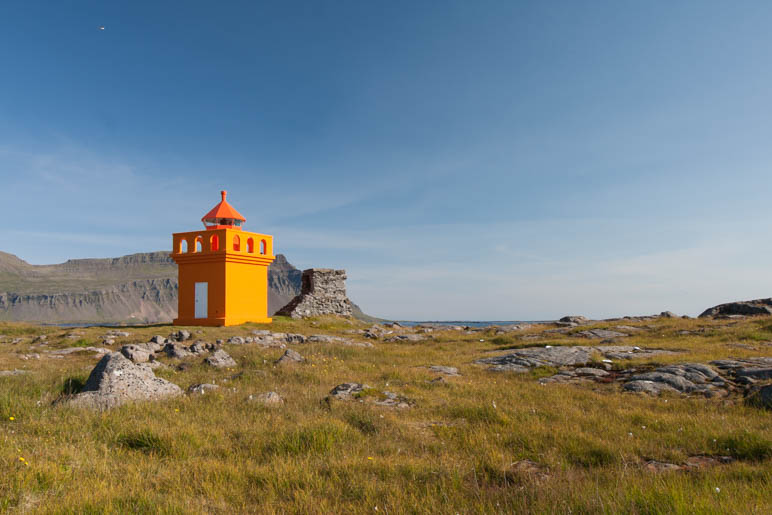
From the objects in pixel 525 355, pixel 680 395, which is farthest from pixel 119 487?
pixel 525 355

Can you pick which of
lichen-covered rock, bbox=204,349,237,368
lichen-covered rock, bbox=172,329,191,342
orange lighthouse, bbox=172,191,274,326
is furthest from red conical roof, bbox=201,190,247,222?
lichen-covered rock, bbox=204,349,237,368

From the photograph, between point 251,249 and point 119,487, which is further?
point 251,249

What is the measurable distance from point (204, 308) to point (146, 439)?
76.6 ft

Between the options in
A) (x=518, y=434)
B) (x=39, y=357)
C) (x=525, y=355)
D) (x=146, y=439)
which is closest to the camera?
(x=146, y=439)

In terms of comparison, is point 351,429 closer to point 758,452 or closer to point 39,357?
point 758,452

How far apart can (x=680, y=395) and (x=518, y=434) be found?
4565 mm

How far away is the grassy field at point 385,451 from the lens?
389cm

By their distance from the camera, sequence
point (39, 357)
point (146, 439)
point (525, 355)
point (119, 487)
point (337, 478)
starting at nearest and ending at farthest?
point (119, 487) < point (337, 478) < point (146, 439) < point (525, 355) < point (39, 357)

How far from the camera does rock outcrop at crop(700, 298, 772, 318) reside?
89.9 feet

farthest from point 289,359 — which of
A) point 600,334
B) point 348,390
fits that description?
point 600,334

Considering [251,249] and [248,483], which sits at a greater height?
[251,249]

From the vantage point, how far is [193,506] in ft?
12.7

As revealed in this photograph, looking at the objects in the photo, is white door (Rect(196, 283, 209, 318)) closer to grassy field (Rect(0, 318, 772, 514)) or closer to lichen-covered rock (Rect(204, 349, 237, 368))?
lichen-covered rock (Rect(204, 349, 237, 368))

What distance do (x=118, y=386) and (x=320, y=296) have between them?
90.8 ft
